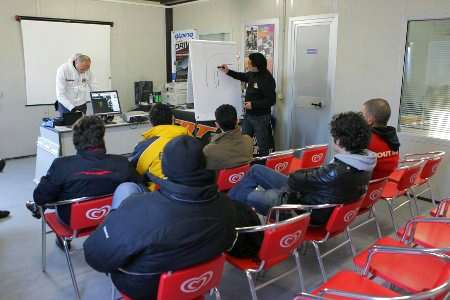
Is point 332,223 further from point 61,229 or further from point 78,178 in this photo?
point 61,229

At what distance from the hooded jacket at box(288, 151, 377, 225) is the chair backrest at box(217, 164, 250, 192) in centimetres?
72

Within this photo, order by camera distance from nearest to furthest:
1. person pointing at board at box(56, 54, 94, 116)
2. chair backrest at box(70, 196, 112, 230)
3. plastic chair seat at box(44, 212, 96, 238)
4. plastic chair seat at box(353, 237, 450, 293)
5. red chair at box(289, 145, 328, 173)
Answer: plastic chair seat at box(353, 237, 450, 293) < chair backrest at box(70, 196, 112, 230) < plastic chair seat at box(44, 212, 96, 238) < red chair at box(289, 145, 328, 173) < person pointing at board at box(56, 54, 94, 116)

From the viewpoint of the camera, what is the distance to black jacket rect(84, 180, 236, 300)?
1469 millimetres

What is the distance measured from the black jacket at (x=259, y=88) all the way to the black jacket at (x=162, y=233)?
3.55m

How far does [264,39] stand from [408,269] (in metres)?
4.55

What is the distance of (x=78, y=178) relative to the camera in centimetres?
232

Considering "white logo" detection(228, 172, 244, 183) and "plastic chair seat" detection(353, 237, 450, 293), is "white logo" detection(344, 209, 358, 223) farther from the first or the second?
"white logo" detection(228, 172, 244, 183)

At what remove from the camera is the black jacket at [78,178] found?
2322mm

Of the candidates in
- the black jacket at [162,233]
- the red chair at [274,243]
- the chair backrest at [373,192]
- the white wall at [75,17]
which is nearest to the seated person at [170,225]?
the black jacket at [162,233]

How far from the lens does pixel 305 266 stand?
288 cm

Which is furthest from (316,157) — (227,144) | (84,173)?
(84,173)

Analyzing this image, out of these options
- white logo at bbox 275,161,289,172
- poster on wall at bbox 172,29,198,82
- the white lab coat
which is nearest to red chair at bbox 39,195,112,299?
white logo at bbox 275,161,289,172

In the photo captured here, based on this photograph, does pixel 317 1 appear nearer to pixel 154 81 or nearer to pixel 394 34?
pixel 394 34

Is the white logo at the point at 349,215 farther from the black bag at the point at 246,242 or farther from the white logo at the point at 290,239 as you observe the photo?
the black bag at the point at 246,242
